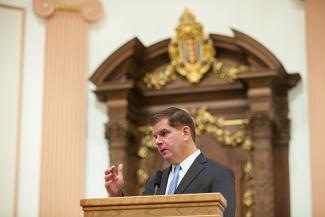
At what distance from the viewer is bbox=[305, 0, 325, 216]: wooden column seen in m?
6.55

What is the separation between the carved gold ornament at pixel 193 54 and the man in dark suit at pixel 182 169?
3423 mm

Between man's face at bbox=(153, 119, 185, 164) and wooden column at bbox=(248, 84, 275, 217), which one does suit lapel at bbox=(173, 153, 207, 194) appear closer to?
man's face at bbox=(153, 119, 185, 164)

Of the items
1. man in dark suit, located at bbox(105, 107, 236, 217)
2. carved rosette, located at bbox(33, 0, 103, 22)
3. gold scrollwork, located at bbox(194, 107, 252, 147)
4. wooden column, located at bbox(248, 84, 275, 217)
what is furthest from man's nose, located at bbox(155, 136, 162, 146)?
carved rosette, located at bbox(33, 0, 103, 22)

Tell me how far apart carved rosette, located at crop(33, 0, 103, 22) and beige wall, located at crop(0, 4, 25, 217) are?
9.4 inches

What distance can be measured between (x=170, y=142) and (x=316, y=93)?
3.40 meters

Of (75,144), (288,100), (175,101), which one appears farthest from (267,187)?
(75,144)

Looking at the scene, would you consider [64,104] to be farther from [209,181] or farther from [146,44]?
[209,181]

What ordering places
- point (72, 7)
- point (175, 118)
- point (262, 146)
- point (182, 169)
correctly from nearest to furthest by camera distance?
1. point (182, 169)
2. point (175, 118)
3. point (262, 146)
4. point (72, 7)

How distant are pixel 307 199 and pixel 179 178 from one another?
3.32m

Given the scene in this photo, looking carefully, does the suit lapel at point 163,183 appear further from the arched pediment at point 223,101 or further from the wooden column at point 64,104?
the wooden column at point 64,104

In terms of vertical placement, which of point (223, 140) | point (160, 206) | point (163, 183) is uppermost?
point (223, 140)

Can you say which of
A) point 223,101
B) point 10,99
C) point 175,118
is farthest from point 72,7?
point 175,118

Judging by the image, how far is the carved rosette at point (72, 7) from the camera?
7828 millimetres

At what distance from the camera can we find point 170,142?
3734 mm
